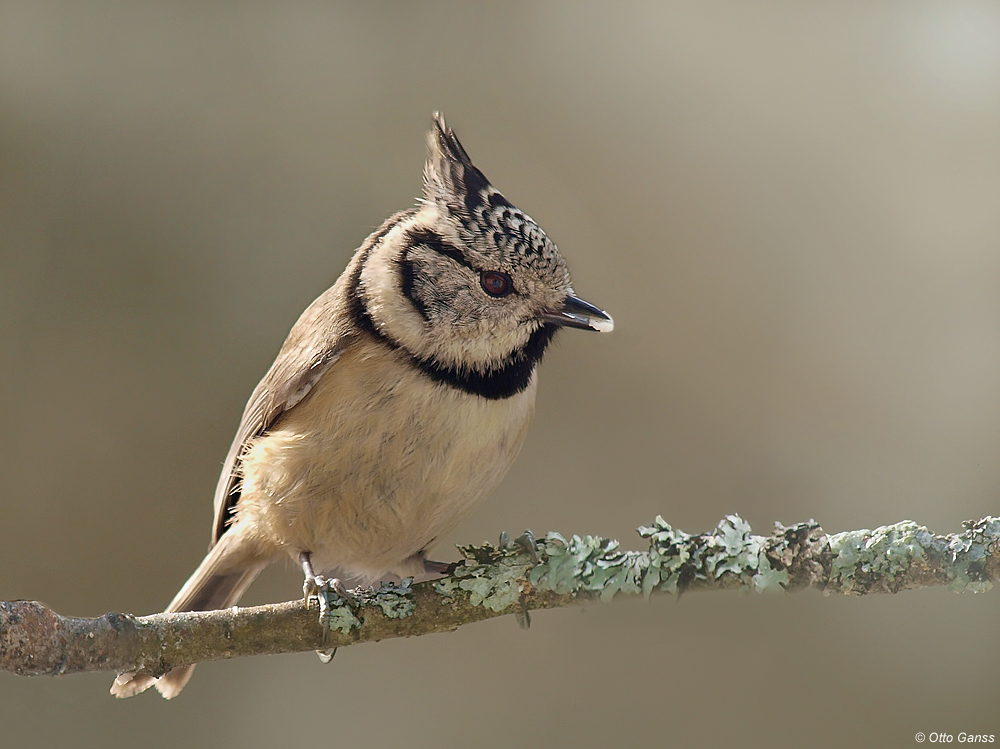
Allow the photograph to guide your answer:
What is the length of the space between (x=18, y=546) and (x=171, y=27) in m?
2.27

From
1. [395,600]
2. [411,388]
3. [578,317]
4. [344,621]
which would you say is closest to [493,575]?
[395,600]

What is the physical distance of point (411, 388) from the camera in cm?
188

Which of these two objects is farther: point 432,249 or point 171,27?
→ point 171,27

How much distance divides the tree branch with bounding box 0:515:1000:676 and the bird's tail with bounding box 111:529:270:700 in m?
0.42

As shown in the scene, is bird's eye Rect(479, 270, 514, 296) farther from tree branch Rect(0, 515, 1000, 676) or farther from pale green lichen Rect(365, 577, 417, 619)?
pale green lichen Rect(365, 577, 417, 619)

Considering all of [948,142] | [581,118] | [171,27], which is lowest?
[171,27]

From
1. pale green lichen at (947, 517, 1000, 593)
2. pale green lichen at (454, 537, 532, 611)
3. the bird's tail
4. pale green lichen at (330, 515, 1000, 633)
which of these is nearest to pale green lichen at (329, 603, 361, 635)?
pale green lichen at (330, 515, 1000, 633)

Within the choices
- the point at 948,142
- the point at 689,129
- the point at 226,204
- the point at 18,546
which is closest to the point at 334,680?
the point at 18,546

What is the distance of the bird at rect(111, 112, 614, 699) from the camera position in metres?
1.88

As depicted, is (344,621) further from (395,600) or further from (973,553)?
(973,553)

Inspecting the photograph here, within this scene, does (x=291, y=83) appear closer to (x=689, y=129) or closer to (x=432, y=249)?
(x=689, y=129)

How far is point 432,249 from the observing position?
2008mm

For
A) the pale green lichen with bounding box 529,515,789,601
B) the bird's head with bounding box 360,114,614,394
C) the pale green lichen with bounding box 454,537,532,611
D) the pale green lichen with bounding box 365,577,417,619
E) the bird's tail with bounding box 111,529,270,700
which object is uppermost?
the bird's head with bounding box 360,114,614,394

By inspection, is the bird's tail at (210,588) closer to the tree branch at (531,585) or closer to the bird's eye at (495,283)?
the tree branch at (531,585)
